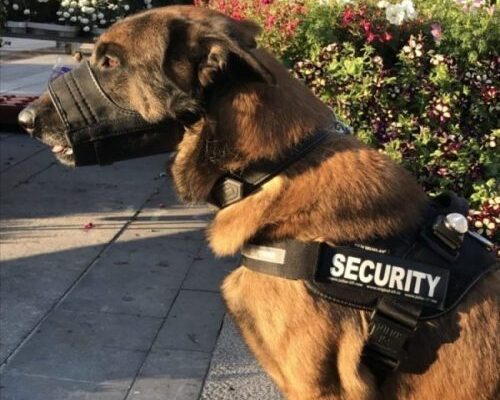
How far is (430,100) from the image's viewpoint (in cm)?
439

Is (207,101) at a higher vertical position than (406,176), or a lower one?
higher

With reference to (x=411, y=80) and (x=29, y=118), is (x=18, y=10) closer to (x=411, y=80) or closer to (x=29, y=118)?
(x=411, y=80)

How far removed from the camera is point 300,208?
7.43 feet

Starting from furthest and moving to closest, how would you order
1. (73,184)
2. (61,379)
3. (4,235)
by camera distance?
(73,184) < (4,235) < (61,379)

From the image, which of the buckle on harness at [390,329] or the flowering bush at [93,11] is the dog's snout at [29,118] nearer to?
the buckle on harness at [390,329]

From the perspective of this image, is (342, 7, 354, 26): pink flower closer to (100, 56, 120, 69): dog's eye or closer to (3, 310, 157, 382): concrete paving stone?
(3, 310, 157, 382): concrete paving stone

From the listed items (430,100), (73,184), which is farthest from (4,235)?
(430,100)

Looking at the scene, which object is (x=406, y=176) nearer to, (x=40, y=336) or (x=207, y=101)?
(x=207, y=101)

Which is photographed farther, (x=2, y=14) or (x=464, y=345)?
(x=2, y=14)

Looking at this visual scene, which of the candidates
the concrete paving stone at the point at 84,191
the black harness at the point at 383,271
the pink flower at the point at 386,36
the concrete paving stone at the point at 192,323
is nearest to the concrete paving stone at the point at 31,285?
the concrete paving stone at the point at 192,323

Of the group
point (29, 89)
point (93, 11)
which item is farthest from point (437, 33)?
point (29, 89)

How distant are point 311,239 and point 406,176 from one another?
450mm

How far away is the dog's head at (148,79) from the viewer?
2.25m

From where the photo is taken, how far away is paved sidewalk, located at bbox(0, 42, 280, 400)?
12.6 feet
